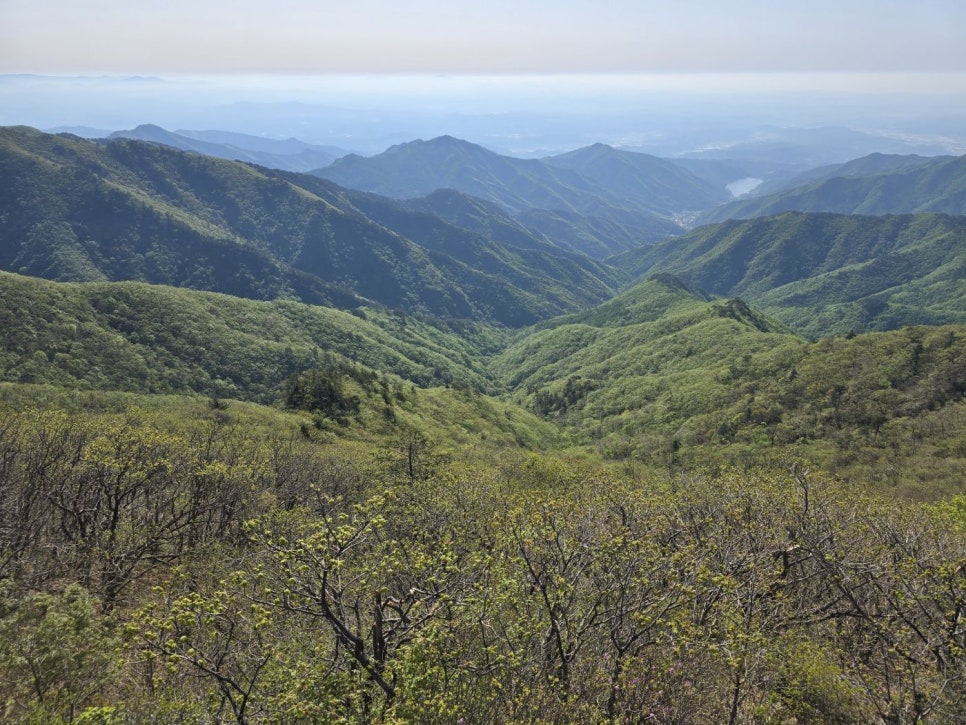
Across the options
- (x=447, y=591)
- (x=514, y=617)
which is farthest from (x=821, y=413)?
(x=447, y=591)

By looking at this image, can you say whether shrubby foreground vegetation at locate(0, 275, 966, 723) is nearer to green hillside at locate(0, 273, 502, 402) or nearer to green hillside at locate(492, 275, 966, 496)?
green hillside at locate(492, 275, 966, 496)

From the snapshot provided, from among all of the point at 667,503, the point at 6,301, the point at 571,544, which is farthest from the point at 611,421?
the point at 6,301

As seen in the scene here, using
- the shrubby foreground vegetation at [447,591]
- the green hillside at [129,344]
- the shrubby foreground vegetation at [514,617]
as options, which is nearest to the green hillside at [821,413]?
the shrubby foreground vegetation at [447,591]

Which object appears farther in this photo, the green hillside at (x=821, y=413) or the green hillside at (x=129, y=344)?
the green hillside at (x=129, y=344)

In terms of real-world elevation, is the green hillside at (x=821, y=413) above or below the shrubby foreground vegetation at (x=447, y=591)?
below

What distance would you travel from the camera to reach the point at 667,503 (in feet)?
102

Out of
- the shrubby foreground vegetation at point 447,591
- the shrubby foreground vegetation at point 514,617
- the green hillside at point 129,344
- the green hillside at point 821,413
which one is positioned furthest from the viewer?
the green hillside at point 129,344

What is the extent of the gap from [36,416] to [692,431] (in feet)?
430

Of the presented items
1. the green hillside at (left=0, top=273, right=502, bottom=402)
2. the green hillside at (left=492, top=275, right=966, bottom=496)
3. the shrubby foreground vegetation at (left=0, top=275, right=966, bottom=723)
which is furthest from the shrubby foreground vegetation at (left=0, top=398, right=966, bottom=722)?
the green hillside at (left=0, top=273, right=502, bottom=402)

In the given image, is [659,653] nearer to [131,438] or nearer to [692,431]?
[131,438]

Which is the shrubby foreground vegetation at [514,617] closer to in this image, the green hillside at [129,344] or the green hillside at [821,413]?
the green hillside at [821,413]

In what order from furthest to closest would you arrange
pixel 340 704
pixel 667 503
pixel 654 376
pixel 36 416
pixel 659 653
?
pixel 654 376
pixel 36 416
pixel 667 503
pixel 659 653
pixel 340 704

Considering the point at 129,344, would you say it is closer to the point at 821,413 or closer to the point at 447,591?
the point at 447,591

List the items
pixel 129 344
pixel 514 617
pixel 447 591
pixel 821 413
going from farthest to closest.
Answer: pixel 129 344 → pixel 821 413 → pixel 514 617 → pixel 447 591
